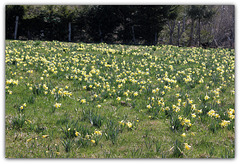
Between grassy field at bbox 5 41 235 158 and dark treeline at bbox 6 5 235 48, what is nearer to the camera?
grassy field at bbox 5 41 235 158

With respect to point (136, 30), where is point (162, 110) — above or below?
below

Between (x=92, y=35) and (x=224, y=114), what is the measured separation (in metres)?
15.2

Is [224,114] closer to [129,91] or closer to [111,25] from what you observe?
[129,91]

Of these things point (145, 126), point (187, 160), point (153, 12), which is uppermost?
point (153, 12)

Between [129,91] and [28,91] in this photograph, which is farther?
[129,91]

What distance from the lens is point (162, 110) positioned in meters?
3.95

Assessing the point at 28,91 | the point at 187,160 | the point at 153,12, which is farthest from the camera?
the point at 153,12

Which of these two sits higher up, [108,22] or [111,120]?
[108,22]

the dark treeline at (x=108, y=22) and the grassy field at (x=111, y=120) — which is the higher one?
the dark treeline at (x=108, y=22)

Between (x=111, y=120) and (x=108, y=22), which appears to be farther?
(x=108, y=22)

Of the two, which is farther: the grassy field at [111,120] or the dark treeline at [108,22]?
the dark treeline at [108,22]

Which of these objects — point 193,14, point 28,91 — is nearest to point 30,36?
point 28,91

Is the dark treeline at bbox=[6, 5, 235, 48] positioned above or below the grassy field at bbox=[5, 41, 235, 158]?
above

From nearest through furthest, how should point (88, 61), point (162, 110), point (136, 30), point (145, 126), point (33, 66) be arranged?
point (145, 126) → point (162, 110) → point (33, 66) → point (88, 61) → point (136, 30)
